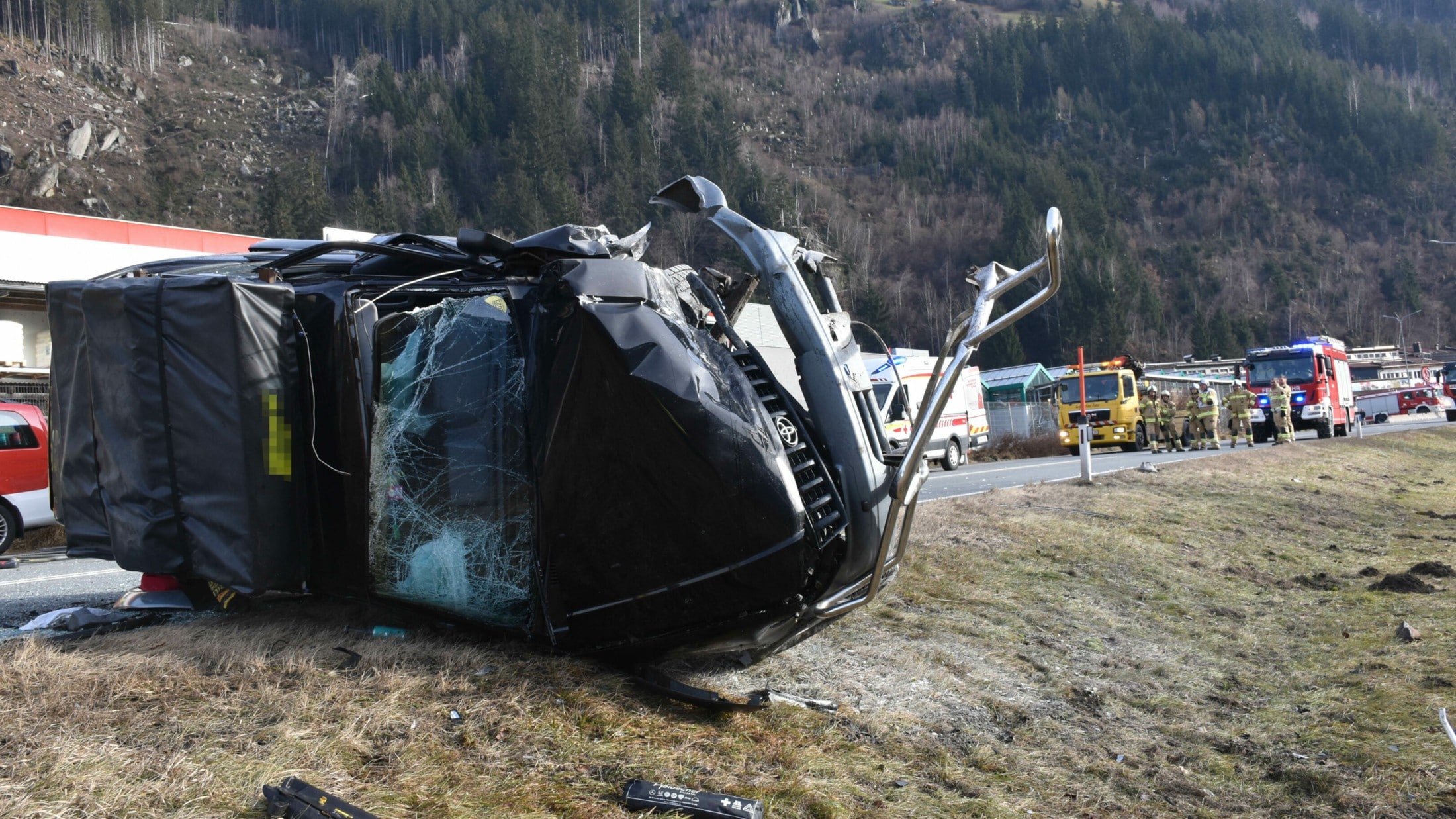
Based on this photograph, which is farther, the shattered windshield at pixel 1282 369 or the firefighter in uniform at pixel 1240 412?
the shattered windshield at pixel 1282 369

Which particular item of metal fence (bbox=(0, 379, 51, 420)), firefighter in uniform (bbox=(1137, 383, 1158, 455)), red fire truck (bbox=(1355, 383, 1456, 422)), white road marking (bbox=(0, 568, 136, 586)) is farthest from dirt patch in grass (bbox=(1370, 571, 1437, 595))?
red fire truck (bbox=(1355, 383, 1456, 422))

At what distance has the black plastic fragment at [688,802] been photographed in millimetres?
3125

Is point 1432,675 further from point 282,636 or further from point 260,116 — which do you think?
point 260,116

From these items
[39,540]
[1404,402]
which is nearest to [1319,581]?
[39,540]

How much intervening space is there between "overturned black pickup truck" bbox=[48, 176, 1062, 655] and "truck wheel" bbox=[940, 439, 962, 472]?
1971 centimetres

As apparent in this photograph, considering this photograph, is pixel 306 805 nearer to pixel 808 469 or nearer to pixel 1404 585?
pixel 808 469

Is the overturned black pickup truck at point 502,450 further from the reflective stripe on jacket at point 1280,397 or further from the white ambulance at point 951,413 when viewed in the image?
the reflective stripe on jacket at point 1280,397

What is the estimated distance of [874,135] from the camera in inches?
4631

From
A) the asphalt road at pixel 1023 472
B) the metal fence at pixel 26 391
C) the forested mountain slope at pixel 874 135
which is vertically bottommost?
the asphalt road at pixel 1023 472

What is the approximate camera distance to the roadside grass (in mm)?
3025

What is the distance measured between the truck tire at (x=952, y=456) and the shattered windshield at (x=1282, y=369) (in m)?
10.5

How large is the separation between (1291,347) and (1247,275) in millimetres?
81543

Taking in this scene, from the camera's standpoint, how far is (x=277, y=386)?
3758 millimetres

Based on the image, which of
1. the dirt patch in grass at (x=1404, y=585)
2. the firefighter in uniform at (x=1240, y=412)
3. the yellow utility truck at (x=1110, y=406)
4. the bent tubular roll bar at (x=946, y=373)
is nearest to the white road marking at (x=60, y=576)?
the bent tubular roll bar at (x=946, y=373)
